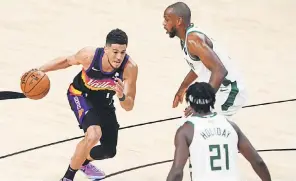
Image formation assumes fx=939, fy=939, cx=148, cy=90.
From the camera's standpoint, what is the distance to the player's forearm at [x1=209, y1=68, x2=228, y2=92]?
Result: 9352 mm

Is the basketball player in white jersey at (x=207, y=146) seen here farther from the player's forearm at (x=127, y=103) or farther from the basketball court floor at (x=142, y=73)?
the basketball court floor at (x=142, y=73)

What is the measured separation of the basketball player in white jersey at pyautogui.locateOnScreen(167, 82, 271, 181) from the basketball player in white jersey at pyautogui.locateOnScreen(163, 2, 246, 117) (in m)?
1.25

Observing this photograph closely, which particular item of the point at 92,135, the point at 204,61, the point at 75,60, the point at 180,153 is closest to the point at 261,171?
the point at 180,153

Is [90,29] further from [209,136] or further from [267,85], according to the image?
[209,136]

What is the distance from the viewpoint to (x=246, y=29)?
1634 cm

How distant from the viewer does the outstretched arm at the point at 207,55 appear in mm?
9398

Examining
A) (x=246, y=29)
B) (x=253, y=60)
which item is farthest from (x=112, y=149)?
(x=246, y=29)

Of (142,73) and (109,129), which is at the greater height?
(142,73)

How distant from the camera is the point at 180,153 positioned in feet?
25.0

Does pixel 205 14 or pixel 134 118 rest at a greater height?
pixel 205 14

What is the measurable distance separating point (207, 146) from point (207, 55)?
1997 mm

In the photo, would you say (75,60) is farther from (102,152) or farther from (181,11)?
(181,11)

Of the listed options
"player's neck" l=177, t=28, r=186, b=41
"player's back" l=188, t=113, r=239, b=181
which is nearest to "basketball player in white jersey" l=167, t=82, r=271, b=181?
"player's back" l=188, t=113, r=239, b=181

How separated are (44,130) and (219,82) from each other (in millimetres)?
3386
